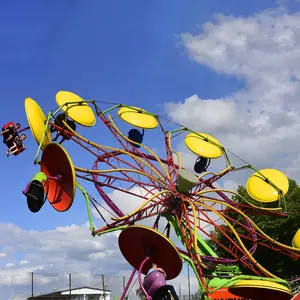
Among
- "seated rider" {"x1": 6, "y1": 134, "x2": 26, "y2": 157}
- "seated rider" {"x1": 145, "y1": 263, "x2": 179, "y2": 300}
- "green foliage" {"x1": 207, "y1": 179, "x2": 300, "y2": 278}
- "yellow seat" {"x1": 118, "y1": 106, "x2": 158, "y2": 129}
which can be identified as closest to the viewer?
"seated rider" {"x1": 145, "y1": 263, "x2": 179, "y2": 300}

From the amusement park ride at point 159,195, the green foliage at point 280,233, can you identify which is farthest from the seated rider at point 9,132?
the green foliage at point 280,233

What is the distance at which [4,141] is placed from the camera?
20484 mm

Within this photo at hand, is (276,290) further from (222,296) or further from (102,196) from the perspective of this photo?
(102,196)

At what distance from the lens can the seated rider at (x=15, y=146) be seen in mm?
20203

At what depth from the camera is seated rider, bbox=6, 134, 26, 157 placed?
20203 mm

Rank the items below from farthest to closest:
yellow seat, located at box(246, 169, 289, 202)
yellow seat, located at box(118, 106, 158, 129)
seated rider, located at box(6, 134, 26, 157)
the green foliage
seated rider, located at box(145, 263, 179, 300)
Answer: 1. the green foliage
2. yellow seat, located at box(246, 169, 289, 202)
3. yellow seat, located at box(118, 106, 158, 129)
4. seated rider, located at box(6, 134, 26, 157)
5. seated rider, located at box(145, 263, 179, 300)

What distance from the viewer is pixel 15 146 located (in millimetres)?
20250

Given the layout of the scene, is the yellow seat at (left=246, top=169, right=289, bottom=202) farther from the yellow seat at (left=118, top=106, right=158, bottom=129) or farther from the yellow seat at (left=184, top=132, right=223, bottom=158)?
the yellow seat at (left=118, top=106, right=158, bottom=129)

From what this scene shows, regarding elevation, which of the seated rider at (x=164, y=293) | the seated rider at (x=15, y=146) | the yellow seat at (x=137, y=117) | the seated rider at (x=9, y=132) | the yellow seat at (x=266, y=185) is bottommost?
the seated rider at (x=164, y=293)

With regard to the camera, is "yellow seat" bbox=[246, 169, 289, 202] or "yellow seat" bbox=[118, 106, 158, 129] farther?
"yellow seat" bbox=[246, 169, 289, 202]

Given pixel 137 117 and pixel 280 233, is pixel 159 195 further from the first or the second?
pixel 280 233

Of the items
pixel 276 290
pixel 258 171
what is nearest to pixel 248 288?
pixel 276 290

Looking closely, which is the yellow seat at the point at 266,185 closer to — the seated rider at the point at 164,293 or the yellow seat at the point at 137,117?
the yellow seat at the point at 137,117

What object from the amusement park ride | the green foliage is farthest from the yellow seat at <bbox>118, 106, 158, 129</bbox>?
the green foliage
